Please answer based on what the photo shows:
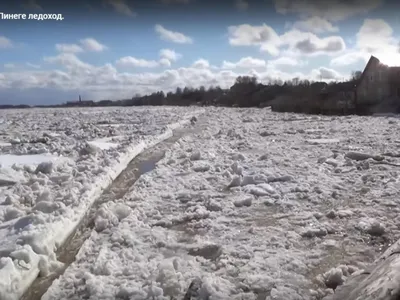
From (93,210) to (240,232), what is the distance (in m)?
2.49

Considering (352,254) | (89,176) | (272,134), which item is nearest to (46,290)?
(352,254)

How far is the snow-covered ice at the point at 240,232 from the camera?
139 inches

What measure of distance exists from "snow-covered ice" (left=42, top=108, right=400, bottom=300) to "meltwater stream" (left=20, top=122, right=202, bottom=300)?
0.14m

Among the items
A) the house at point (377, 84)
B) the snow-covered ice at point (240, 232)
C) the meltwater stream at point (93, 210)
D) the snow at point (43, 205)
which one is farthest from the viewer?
the house at point (377, 84)

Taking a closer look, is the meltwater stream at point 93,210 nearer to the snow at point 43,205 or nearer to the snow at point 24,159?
the snow at point 43,205

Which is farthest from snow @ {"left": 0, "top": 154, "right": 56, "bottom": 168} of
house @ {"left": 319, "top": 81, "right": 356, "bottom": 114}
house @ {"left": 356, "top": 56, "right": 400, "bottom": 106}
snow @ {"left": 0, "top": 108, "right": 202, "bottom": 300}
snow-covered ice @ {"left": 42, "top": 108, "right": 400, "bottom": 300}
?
house @ {"left": 356, "top": 56, "right": 400, "bottom": 106}

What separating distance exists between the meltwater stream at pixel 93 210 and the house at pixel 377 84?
36420 mm

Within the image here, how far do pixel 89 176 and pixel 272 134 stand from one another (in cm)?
1093

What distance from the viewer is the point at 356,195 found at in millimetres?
6422

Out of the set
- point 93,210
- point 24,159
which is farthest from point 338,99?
point 93,210

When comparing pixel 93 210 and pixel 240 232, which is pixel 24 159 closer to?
pixel 93 210

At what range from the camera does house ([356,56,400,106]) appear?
4161cm

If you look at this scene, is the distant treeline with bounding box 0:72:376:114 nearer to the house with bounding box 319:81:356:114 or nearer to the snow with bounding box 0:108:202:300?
the house with bounding box 319:81:356:114

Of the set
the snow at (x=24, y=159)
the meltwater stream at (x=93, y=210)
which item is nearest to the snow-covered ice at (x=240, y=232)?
the meltwater stream at (x=93, y=210)
